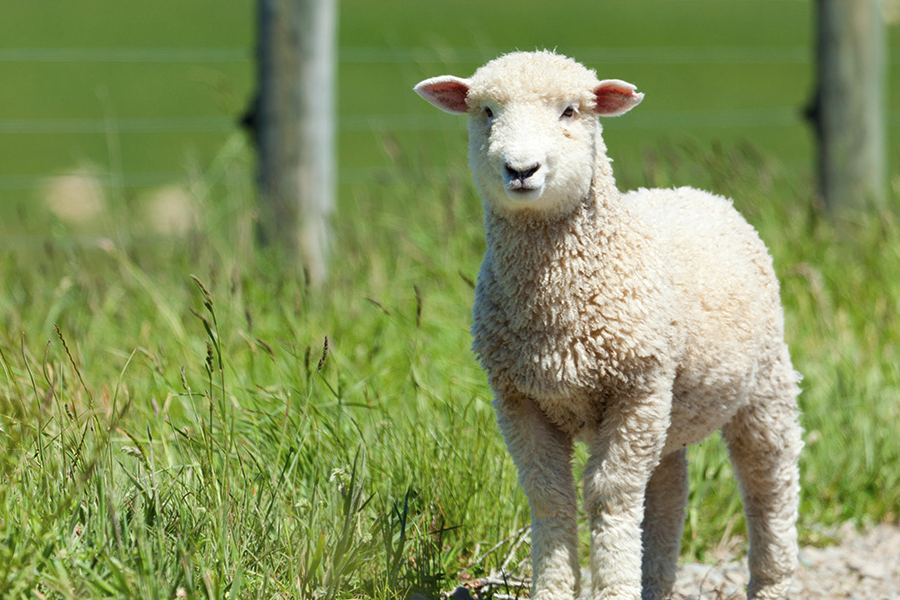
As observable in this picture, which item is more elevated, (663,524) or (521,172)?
(521,172)

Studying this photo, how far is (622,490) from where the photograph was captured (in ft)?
7.98

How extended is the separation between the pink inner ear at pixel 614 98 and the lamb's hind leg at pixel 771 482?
929 mm

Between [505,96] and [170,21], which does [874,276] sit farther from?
[170,21]

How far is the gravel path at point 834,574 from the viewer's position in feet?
10.6

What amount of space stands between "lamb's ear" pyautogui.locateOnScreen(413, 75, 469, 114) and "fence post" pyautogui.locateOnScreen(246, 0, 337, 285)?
2.43m

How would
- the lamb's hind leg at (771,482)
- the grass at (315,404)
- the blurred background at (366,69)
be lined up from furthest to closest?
the blurred background at (366,69), the lamb's hind leg at (771,482), the grass at (315,404)

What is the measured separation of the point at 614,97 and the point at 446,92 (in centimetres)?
39

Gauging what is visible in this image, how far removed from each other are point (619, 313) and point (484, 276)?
348 millimetres

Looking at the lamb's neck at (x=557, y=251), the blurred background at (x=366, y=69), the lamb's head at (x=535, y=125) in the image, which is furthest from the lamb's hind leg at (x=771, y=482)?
the blurred background at (x=366, y=69)

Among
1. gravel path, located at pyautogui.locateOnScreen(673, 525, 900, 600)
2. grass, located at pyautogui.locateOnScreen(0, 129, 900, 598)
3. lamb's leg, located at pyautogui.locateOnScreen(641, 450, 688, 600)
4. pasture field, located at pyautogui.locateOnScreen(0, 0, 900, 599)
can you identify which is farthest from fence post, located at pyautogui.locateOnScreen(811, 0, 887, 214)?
lamb's leg, located at pyautogui.locateOnScreen(641, 450, 688, 600)

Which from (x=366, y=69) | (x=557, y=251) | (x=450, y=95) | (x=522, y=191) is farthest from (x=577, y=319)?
(x=366, y=69)

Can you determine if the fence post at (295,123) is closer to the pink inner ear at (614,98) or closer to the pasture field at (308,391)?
the pasture field at (308,391)

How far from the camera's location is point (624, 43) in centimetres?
2414

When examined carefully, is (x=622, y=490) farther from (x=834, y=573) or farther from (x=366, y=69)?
(x=366, y=69)
